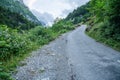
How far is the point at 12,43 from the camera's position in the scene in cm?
2097

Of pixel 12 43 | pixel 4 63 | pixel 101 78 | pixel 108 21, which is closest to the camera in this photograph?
pixel 101 78

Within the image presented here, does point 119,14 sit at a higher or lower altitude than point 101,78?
higher

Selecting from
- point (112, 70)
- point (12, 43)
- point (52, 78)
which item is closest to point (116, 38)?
point (12, 43)

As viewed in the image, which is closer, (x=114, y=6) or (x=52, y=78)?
(x=52, y=78)

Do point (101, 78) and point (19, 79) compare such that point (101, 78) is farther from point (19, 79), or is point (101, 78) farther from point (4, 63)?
point (4, 63)

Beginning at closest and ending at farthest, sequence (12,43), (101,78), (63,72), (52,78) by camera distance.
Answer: (101,78) → (52,78) → (63,72) → (12,43)

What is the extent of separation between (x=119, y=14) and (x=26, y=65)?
11.6m

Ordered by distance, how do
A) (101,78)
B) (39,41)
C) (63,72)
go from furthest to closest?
(39,41) < (63,72) < (101,78)

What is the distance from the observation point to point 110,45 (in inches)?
981

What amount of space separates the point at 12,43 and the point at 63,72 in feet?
27.1

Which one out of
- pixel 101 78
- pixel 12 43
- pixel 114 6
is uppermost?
pixel 114 6

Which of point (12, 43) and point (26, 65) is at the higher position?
point (12, 43)

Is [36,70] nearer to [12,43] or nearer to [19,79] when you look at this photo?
[19,79]

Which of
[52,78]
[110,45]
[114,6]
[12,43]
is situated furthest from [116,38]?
[52,78]
